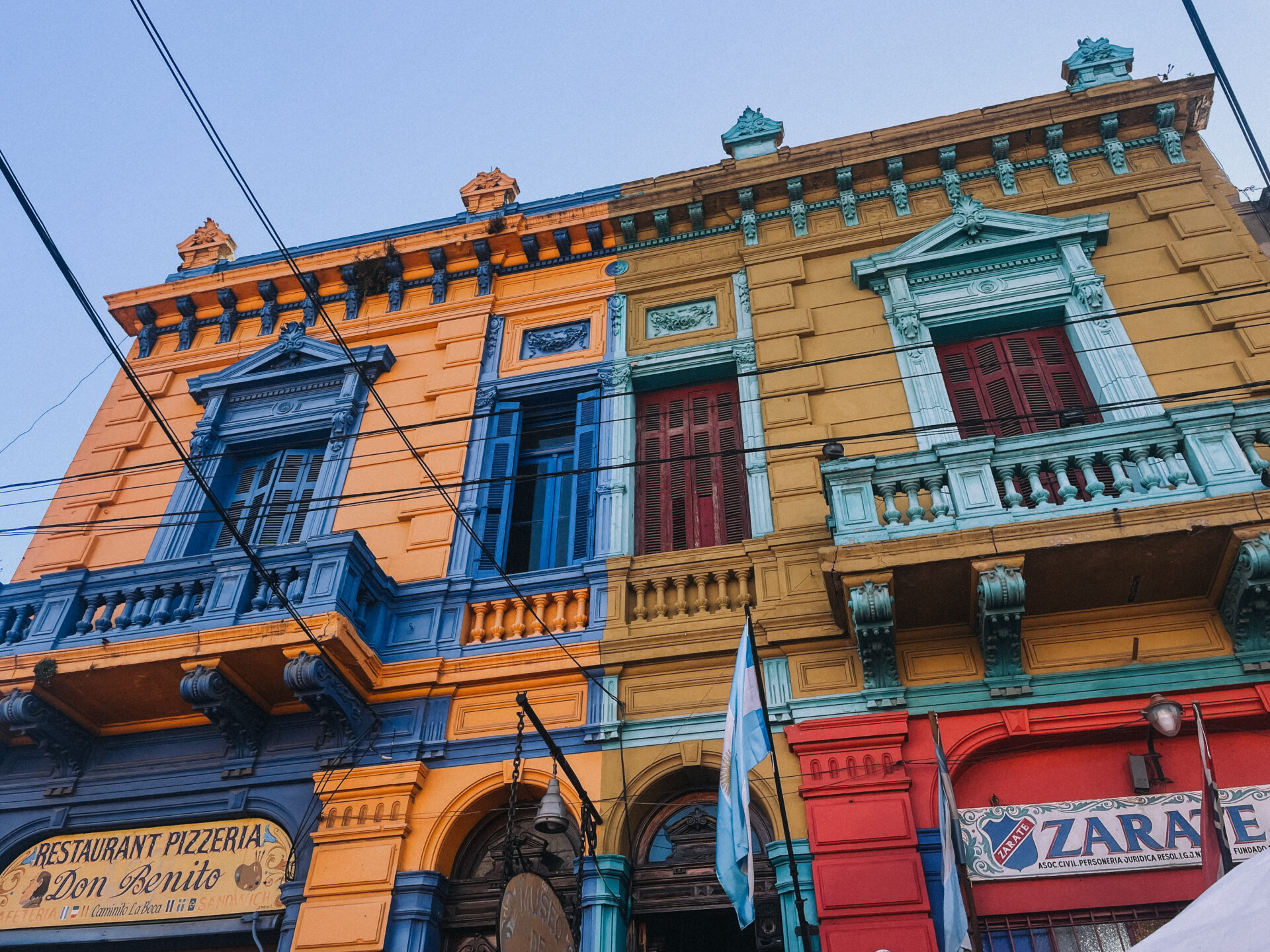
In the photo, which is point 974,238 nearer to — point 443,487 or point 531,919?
point 443,487

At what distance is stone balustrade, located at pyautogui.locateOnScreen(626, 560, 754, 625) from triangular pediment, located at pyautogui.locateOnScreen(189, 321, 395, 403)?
16.6 feet

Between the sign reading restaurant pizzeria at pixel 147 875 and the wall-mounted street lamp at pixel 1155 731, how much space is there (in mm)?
7096

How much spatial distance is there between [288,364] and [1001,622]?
9.50 metres

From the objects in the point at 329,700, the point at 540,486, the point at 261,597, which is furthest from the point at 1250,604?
the point at 261,597

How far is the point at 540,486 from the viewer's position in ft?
36.6

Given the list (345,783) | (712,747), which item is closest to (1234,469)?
(712,747)

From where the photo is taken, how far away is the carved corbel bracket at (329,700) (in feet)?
27.2

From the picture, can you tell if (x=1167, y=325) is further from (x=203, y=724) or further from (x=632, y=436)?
(x=203, y=724)

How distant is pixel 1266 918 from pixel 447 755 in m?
6.66

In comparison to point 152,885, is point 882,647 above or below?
above

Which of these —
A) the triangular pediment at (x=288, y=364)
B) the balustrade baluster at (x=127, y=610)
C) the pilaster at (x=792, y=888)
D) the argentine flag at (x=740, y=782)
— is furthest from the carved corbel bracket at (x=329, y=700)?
the triangular pediment at (x=288, y=364)

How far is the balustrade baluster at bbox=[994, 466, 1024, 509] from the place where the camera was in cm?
812

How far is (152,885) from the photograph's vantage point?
28.4ft

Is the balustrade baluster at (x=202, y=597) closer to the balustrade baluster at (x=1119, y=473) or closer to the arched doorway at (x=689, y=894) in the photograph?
the arched doorway at (x=689, y=894)
